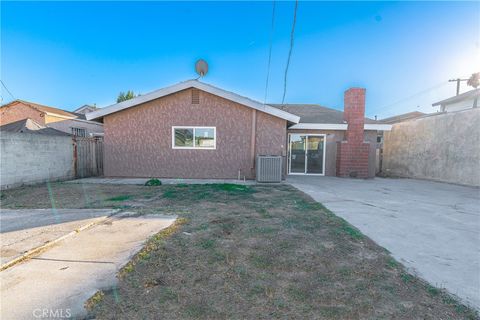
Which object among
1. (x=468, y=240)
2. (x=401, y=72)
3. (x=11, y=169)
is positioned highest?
(x=401, y=72)

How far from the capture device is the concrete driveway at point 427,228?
2576mm

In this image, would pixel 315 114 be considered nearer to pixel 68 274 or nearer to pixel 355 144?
pixel 355 144

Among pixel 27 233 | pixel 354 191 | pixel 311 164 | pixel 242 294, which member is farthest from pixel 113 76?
pixel 242 294

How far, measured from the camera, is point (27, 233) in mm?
3576

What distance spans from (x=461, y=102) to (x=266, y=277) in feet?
86.7

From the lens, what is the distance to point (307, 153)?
11.9 metres

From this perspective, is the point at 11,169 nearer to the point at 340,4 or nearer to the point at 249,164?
the point at 249,164

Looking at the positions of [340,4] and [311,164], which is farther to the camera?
[311,164]

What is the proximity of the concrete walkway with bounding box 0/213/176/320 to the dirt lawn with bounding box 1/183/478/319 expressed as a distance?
0.19 metres

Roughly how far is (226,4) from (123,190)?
8.90 meters

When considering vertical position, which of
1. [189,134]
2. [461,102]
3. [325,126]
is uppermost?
[461,102]

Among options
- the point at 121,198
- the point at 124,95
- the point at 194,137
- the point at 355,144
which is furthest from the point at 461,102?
the point at 124,95

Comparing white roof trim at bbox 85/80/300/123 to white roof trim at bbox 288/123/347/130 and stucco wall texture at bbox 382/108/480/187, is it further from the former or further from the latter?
stucco wall texture at bbox 382/108/480/187

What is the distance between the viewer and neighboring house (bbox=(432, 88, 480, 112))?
1773cm
